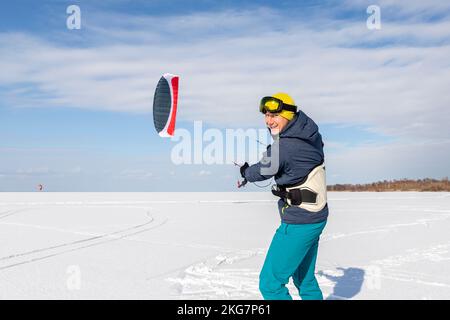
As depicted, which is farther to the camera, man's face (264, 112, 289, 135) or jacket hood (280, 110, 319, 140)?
man's face (264, 112, 289, 135)

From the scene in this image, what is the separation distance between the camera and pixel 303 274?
4.28m

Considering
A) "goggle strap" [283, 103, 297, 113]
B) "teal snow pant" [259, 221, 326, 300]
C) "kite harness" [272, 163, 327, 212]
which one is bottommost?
"teal snow pant" [259, 221, 326, 300]

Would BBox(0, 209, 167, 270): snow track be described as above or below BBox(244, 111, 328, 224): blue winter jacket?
below

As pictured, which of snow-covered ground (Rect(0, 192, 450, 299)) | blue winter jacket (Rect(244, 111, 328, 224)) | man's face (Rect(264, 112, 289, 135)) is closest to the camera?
blue winter jacket (Rect(244, 111, 328, 224))

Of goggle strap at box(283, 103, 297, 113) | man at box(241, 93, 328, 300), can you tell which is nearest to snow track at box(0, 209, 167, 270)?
man at box(241, 93, 328, 300)

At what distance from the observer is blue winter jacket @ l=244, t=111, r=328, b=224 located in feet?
12.6

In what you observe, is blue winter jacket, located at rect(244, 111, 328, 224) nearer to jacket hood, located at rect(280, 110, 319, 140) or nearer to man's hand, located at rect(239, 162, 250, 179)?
jacket hood, located at rect(280, 110, 319, 140)

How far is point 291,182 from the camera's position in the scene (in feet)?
12.9

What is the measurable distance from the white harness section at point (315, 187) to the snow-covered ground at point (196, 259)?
177 centimetres

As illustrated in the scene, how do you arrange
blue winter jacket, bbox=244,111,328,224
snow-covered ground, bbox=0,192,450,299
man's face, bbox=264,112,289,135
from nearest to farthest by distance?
blue winter jacket, bbox=244,111,328,224
man's face, bbox=264,112,289,135
snow-covered ground, bbox=0,192,450,299

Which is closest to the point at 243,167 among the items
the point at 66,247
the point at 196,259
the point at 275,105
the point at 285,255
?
the point at 275,105

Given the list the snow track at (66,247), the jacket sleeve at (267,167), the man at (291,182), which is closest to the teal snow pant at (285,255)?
the man at (291,182)
